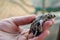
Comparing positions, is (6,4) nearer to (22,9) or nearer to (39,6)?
(22,9)

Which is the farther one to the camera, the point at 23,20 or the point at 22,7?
the point at 22,7

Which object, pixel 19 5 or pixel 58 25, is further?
pixel 19 5

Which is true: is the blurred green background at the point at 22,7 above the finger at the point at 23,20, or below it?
above

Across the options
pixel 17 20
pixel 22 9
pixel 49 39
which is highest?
pixel 22 9

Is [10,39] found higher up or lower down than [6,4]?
lower down

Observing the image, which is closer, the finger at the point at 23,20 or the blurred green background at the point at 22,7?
the finger at the point at 23,20

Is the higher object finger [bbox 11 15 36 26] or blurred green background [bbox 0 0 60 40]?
blurred green background [bbox 0 0 60 40]

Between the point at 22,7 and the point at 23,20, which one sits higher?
the point at 22,7

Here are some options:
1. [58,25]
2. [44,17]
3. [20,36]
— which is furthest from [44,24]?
[58,25]

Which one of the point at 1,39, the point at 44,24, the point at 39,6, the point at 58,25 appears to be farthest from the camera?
the point at 39,6

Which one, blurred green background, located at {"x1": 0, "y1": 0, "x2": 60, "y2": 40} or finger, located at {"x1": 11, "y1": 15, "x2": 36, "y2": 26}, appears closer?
finger, located at {"x1": 11, "y1": 15, "x2": 36, "y2": 26}

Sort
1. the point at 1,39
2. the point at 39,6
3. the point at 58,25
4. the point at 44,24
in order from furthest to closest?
the point at 39,6 → the point at 58,25 → the point at 1,39 → the point at 44,24
